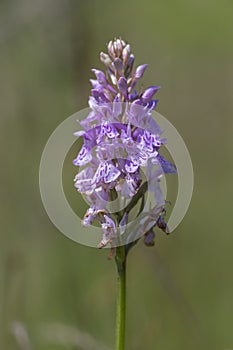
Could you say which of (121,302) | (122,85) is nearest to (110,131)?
(122,85)

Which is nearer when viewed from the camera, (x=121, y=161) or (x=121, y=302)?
(x=121, y=302)

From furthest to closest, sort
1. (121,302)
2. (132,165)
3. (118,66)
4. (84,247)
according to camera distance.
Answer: (84,247) < (118,66) < (132,165) < (121,302)

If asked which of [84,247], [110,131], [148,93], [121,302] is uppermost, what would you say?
[148,93]

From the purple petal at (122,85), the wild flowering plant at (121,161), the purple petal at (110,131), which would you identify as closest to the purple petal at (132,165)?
the wild flowering plant at (121,161)

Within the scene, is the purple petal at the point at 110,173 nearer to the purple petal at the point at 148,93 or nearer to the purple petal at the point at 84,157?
the purple petal at the point at 84,157

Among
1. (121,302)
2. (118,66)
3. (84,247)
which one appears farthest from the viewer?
(84,247)

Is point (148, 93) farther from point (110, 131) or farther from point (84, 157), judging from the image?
point (84, 157)
